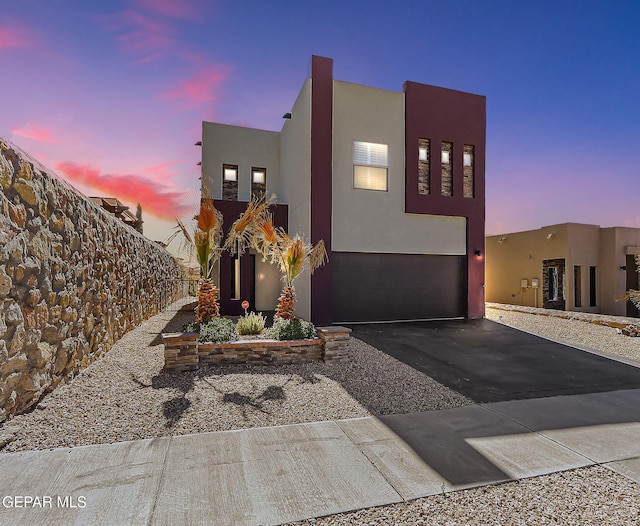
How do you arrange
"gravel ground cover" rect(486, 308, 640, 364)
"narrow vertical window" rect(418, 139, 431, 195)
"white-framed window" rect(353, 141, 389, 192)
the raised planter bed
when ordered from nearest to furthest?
the raised planter bed → "gravel ground cover" rect(486, 308, 640, 364) → "white-framed window" rect(353, 141, 389, 192) → "narrow vertical window" rect(418, 139, 431, 195)

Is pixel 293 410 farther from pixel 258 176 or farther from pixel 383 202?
pixel 258 176

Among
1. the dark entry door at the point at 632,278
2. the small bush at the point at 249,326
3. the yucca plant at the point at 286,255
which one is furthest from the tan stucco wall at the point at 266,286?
the dark entry door at the point at 632,278

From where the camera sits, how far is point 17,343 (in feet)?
10.8

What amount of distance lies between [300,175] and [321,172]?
118 cm

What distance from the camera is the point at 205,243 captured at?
20.0 ft

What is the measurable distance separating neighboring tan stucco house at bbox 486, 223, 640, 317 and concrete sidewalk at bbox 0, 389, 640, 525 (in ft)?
47.4

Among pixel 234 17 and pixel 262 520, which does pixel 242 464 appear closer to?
pixel 262 520

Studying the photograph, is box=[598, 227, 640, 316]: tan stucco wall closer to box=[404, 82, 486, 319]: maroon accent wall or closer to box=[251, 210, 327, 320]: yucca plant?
box=[404, 82, 486, 319]: maroon accent wall

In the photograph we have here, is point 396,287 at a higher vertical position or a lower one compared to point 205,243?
lower

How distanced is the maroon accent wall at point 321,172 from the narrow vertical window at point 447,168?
400 centimetres

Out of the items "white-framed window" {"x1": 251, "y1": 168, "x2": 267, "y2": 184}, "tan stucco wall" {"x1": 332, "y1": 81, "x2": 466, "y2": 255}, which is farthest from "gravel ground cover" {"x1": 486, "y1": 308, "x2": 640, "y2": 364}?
"white-framed window" {"x1": 251, "y1": 168, "x2": 267, "y2": 184}

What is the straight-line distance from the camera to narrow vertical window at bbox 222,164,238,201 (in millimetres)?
13016

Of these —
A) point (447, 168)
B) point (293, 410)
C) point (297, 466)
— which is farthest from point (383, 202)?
point (297, 466)

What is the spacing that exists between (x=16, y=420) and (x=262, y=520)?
2.93 m
